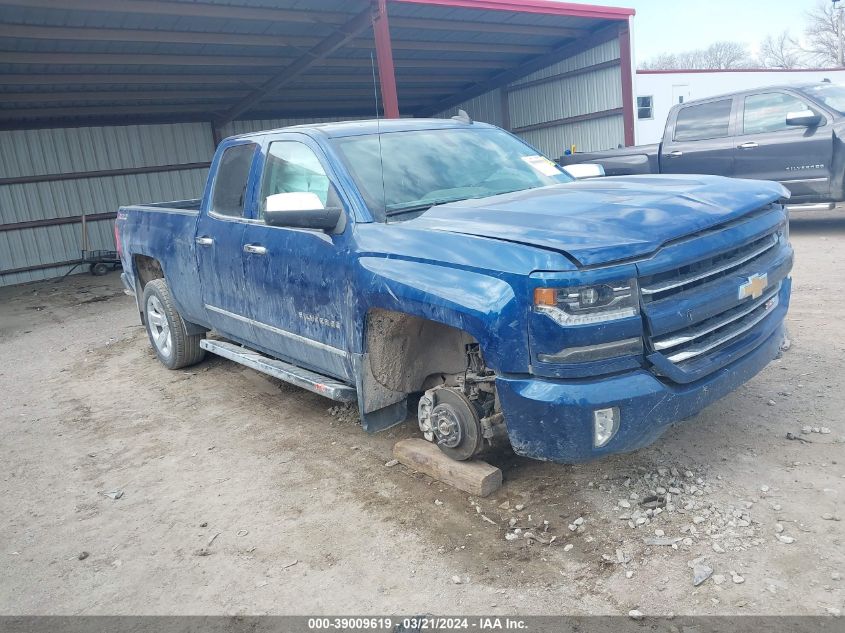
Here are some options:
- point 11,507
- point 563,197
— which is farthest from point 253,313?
point 563,197

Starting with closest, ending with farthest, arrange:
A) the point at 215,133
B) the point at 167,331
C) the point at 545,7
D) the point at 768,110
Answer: the point at 167,331, the point at 768,110, the point at 545,7, the point at 215,133

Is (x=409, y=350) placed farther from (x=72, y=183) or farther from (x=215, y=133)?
(x=215, y=133)

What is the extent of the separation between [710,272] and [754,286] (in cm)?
40

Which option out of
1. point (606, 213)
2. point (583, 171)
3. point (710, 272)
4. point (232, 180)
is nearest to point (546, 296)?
point (606, 213)

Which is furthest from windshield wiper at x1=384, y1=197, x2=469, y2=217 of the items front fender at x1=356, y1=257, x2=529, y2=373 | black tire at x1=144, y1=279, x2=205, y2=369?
black tire at x1=144, y1=279, x2=205, y2=369

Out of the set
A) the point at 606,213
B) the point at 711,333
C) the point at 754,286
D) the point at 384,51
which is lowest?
the point at 711,333

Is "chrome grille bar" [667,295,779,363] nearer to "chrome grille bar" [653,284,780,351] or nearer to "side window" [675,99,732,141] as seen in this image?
"chrome grille bar" [653,284,780,351]

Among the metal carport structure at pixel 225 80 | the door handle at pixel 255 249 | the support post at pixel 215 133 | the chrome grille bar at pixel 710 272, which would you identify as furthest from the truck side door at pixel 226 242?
the support post at pixel 215 133

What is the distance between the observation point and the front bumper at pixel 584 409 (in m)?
2.88

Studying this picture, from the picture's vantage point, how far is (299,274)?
417 cm

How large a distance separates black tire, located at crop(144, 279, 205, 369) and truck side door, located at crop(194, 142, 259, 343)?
89 centimetres

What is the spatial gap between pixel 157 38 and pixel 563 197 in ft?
34.6

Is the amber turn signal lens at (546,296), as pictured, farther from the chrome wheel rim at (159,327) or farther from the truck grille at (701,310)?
the chrome wheel rim at (159,327)

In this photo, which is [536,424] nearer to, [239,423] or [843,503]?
[843,503]
